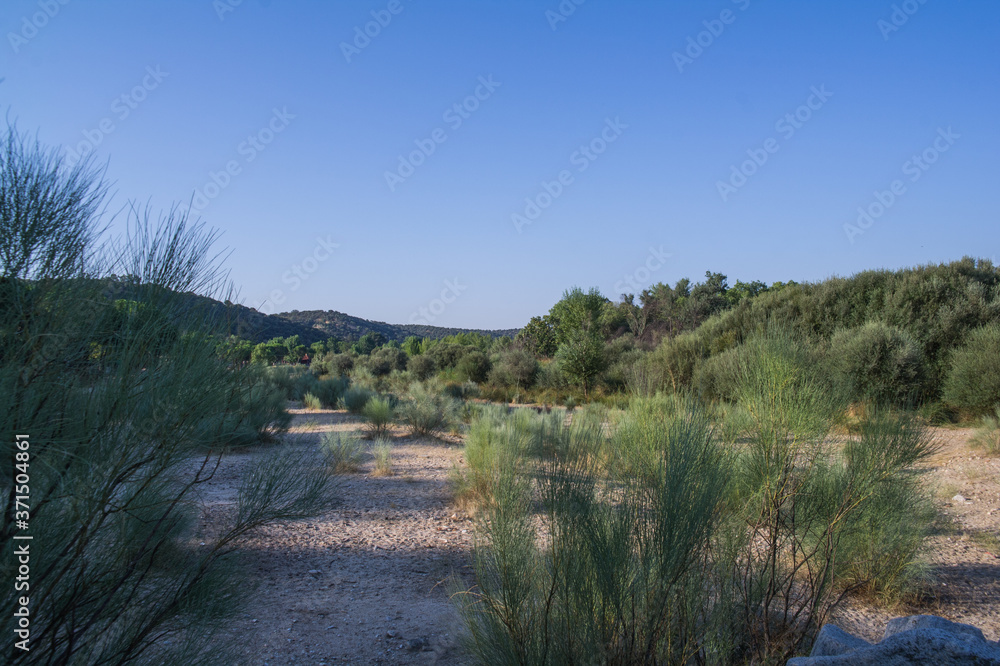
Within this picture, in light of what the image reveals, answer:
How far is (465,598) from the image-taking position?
12.4 ft

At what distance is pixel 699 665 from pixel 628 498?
1030mm

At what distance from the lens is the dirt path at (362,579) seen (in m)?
3.81

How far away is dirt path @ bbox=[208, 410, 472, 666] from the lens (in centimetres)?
381

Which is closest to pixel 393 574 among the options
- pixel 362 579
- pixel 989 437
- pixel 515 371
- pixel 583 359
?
pixel 362 579

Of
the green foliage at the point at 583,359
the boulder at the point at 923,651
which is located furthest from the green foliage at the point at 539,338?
the boulder at the point at 923,651

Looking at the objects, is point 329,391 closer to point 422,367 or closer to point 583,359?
point 422,367

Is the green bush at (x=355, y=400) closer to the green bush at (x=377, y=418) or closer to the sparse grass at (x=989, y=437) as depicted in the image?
the green bush at (x=377, y=418)

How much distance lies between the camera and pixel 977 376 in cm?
1265

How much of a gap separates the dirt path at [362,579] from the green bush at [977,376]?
12860mm

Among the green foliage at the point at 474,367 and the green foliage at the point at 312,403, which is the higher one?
the green foliage at the point at 474,367

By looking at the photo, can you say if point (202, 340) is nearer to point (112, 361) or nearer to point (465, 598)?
point (112, 361)

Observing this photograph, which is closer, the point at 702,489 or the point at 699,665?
the point at 702,489

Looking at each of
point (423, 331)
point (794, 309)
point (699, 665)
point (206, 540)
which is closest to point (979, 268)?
point (794, 309)

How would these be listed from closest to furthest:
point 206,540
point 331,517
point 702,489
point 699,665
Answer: point 702,489
point 699,665
point 206,540
point 331,517
